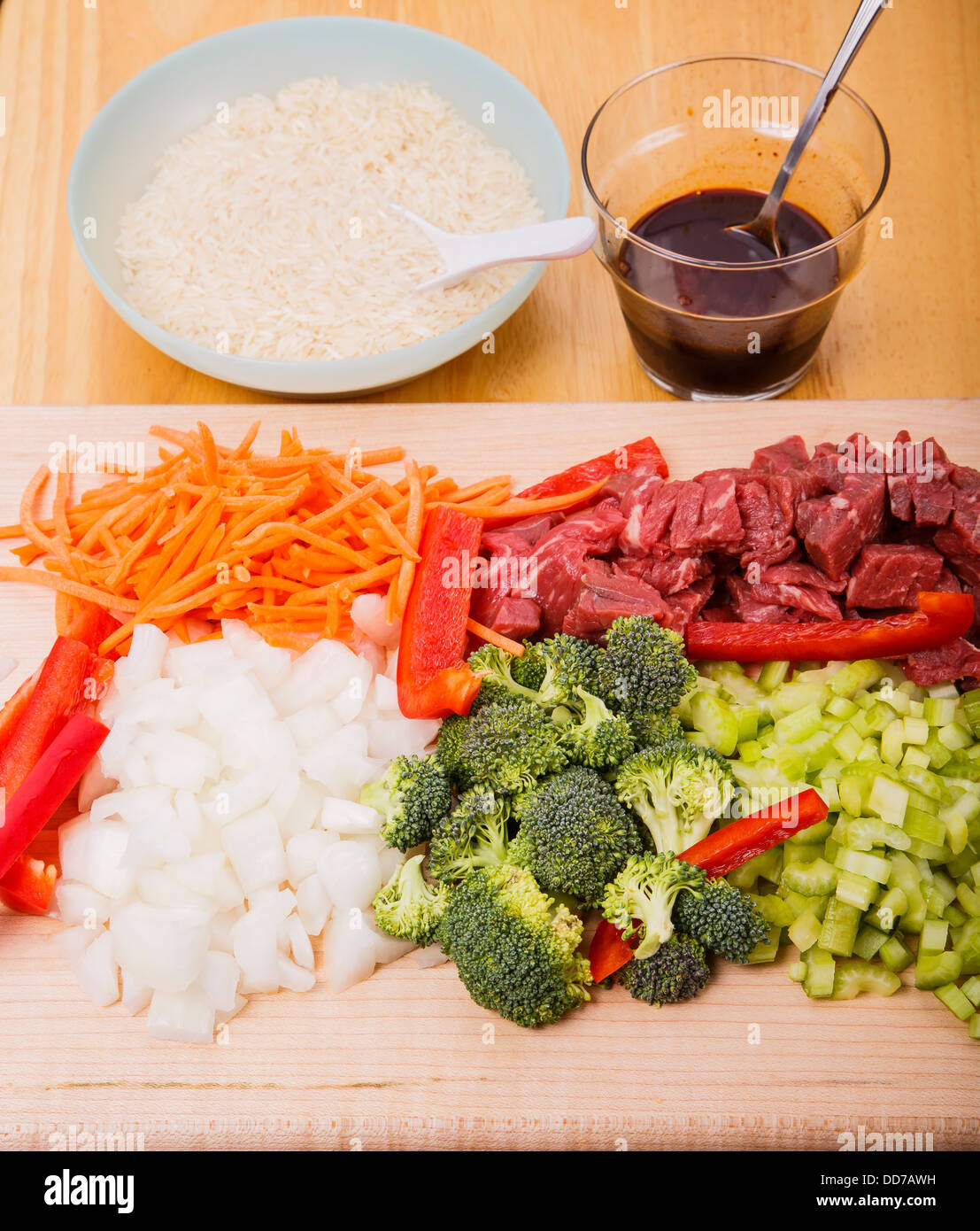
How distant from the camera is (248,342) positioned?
3.48 metres

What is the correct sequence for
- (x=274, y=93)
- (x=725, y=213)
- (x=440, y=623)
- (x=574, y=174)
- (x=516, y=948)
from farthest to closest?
(x=574, y=174) → (x=274, y=93) → (x=725, y=213) → (x=440, y=623) → (x=516, y=948)

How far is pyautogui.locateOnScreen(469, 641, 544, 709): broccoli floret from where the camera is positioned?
2777 millimetres

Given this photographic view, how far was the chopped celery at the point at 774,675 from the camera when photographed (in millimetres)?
2910

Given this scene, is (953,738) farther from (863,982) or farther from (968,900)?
(863,982)

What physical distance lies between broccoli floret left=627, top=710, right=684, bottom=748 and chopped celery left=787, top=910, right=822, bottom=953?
0.50 metres

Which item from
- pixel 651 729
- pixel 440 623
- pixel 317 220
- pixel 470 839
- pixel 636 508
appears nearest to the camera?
pixel 470 839

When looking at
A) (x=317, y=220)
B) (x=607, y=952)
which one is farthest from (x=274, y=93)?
(x=607, y=952)

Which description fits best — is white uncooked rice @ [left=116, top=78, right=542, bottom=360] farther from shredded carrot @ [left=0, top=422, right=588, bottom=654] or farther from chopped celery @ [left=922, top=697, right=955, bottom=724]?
chopped celery @ [left=922, top=697, right=955, bottom=724]

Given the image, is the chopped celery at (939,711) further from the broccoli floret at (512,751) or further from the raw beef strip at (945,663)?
the broccoli floret at (512,751)

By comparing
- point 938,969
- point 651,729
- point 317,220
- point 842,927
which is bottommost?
point 938,969

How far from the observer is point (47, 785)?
8.71 ft

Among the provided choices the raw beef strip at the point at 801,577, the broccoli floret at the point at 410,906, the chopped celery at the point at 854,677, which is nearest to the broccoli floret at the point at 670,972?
the broccoli floret at the point at 410,906

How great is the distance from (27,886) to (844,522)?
2.24 metres

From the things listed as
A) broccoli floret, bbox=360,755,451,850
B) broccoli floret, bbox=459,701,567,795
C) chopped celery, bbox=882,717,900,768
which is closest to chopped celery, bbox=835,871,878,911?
chopped celery, bbox=882,717,900,768
